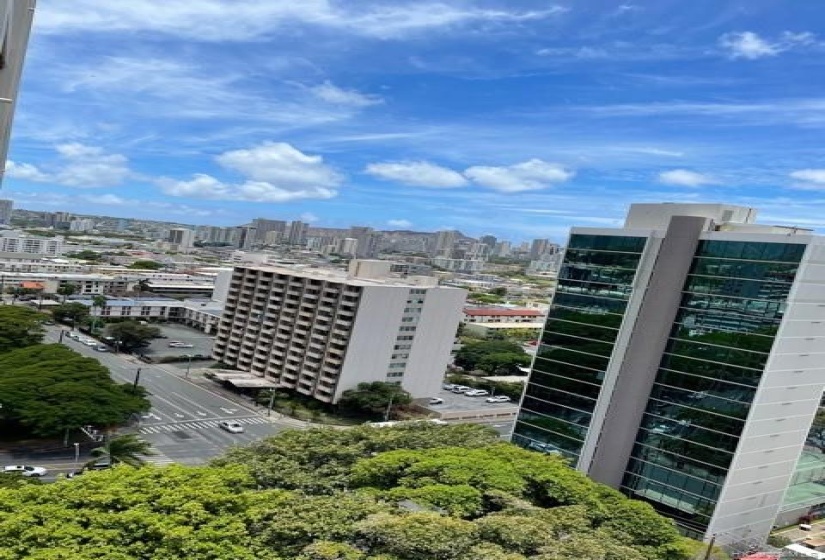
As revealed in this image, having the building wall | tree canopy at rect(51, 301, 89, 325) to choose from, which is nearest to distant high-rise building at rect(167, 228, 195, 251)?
tree canopy at rect(51, 301, 89, 325)

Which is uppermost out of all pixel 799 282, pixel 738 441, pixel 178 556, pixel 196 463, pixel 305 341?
pixel 799 282

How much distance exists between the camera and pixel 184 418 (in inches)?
1378

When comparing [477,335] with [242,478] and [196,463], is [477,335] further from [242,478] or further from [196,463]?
[242,478]

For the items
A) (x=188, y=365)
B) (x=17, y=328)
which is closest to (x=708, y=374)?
(x=188, y=365)

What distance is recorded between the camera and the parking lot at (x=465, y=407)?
43.1 m

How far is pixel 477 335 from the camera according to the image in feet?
238

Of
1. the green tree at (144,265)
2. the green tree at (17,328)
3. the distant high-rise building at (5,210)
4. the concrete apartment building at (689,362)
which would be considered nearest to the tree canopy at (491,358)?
the concrete apartment building at (689,362)

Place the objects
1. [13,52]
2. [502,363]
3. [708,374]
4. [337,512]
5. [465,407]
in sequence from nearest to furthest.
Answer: [13,52]
[337,512]
[708,374]
[465,407]
[502,363]

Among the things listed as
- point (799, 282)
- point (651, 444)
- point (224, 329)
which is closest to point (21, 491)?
point (651, 444)

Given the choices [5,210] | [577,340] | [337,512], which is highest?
[577,340]

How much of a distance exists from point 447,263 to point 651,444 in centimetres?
15419

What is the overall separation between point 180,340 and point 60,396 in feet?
94.9

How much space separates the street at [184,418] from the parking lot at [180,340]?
3.48 meters

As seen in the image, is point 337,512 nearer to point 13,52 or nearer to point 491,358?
point 13,52
